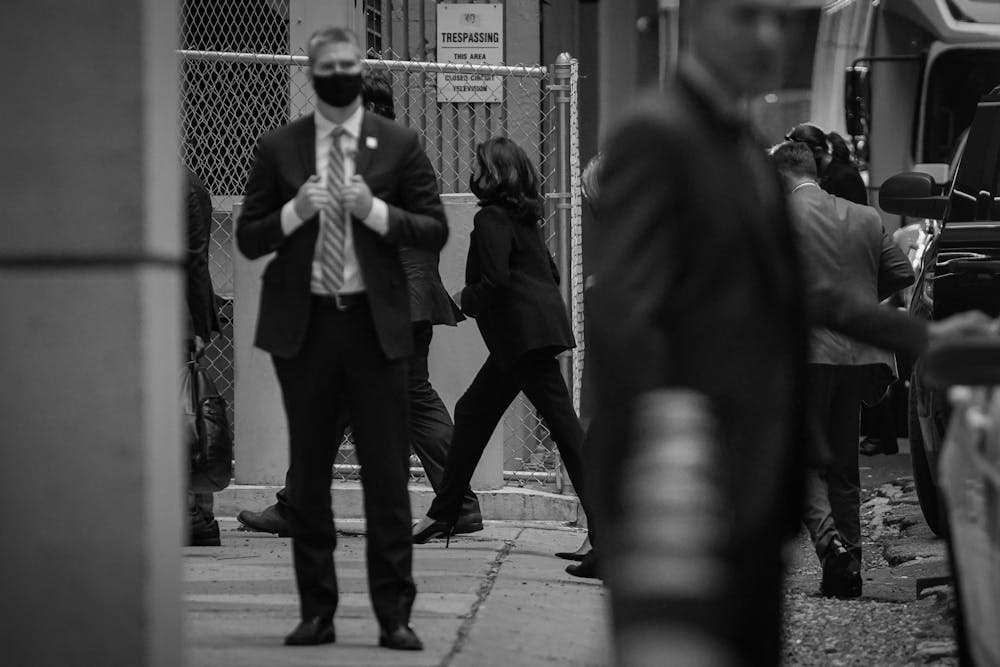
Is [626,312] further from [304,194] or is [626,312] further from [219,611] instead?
[219,611]

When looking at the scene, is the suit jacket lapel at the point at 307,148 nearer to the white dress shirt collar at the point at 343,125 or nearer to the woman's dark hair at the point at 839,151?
the white dress shirt collar at the point at 343,125

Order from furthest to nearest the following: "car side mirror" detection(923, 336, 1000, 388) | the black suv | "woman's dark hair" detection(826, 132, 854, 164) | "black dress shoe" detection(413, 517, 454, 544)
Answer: "woman's dark hair" detection(826, 132, 854, 164) < "black dress shoe" detection(413, 517, 454, 544) < the black suv < "car side mirror" detection(923, 336, 1000, 388)

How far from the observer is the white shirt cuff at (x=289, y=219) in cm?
615

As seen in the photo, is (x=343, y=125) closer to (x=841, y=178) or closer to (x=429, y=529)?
(x=429, y=529)

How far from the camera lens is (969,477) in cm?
461

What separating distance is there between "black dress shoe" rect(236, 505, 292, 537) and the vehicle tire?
2.95 meters

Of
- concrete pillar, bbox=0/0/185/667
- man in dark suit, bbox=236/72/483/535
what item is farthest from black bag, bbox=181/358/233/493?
concrete pillar, bbox=0/0/185/667

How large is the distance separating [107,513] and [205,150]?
707cm

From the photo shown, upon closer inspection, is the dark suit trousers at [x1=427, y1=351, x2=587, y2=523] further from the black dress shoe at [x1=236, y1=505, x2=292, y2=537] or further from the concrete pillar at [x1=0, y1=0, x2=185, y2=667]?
the concrete pillar at [x1=0, y1=0, x2=185, y2=667]

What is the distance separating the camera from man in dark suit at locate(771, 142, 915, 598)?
826 cm

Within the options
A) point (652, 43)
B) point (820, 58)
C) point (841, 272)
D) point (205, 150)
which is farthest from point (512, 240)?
point (652, 43)

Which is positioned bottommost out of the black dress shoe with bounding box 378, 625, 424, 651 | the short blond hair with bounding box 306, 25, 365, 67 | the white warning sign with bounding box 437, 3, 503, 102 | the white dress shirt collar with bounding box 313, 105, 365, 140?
the black dress shoe with bounding box 378, 625, 424, 651

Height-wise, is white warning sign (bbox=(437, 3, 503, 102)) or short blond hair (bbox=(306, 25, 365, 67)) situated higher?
white warning sign (bbox=(437, 3, 503, 102))

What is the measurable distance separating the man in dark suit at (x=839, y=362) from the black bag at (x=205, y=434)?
7.93ft
